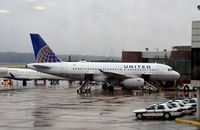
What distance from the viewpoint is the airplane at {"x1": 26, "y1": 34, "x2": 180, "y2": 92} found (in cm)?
5400

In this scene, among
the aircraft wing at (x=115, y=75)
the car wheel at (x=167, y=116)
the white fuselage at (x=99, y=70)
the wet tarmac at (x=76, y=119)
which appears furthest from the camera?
the white fuselage at (x=99, y=70)

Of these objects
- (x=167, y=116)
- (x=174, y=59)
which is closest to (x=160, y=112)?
(x=167, y=116)

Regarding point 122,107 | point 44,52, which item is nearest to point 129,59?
point 44,52

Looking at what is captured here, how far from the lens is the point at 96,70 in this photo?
55.2m

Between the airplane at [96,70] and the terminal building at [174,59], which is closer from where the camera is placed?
the airplane at [96,70]

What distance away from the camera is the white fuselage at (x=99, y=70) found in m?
54.3

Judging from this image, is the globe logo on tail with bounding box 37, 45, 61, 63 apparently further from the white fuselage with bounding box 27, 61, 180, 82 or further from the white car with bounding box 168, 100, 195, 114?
the white car with bounding box 168, 100, 195, 114

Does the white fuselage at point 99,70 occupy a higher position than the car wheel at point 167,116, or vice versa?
the white fuselage at point 99,70

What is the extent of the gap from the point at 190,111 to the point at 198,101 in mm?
3376

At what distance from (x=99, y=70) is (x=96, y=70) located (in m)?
0.55

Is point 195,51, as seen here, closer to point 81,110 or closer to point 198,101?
point 198,101

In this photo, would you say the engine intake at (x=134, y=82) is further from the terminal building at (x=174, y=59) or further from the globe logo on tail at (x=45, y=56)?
the terminal building at (x=174, y=59)

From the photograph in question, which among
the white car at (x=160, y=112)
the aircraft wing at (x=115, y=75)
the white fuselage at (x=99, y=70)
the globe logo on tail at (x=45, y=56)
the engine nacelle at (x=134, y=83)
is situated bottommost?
the white car at (x=160, y=112)

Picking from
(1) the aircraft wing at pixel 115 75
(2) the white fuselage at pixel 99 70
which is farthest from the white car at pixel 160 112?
(2) the white fuselage at pixel 99 70
